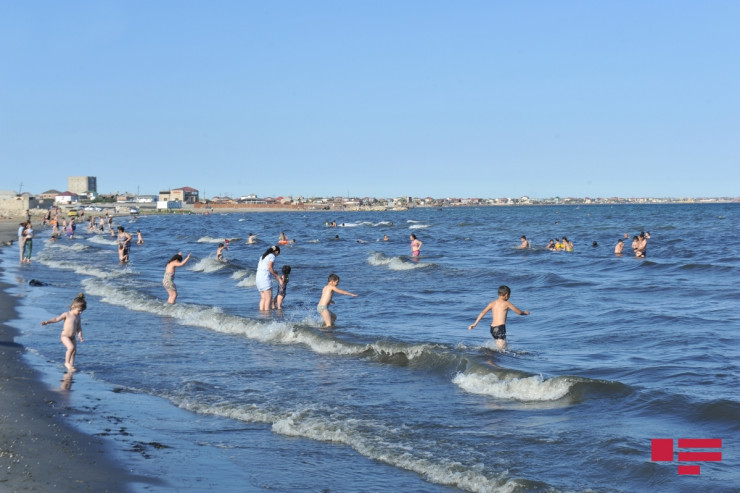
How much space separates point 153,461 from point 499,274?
75.0ft

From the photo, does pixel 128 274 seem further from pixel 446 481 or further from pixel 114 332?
pixel 446 481

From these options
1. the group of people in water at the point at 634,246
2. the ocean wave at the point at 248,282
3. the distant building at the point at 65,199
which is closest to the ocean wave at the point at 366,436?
the ocean wave at the point at 248,282

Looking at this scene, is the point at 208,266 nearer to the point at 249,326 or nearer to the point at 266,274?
the point at 266,274

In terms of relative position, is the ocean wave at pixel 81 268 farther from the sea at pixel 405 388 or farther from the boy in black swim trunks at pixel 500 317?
the boy in black swim trunks at pixel 500 317

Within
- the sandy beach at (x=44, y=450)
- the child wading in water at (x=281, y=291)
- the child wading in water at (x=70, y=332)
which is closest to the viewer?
the sandy beach at (x=44, y=450)

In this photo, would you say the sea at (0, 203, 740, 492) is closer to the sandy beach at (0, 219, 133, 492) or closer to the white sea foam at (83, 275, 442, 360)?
the white sea foam at (83, 275, 442, 360)

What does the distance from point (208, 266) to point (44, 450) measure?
25913mm

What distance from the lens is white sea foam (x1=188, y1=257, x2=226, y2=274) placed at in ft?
107

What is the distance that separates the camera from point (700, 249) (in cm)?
4300

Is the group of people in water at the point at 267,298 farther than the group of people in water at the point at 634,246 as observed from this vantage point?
No

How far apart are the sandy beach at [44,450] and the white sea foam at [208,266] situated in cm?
2184

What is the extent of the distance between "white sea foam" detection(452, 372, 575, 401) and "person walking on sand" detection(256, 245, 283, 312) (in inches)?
341

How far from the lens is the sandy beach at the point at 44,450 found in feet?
22.5

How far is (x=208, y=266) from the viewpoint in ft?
109
